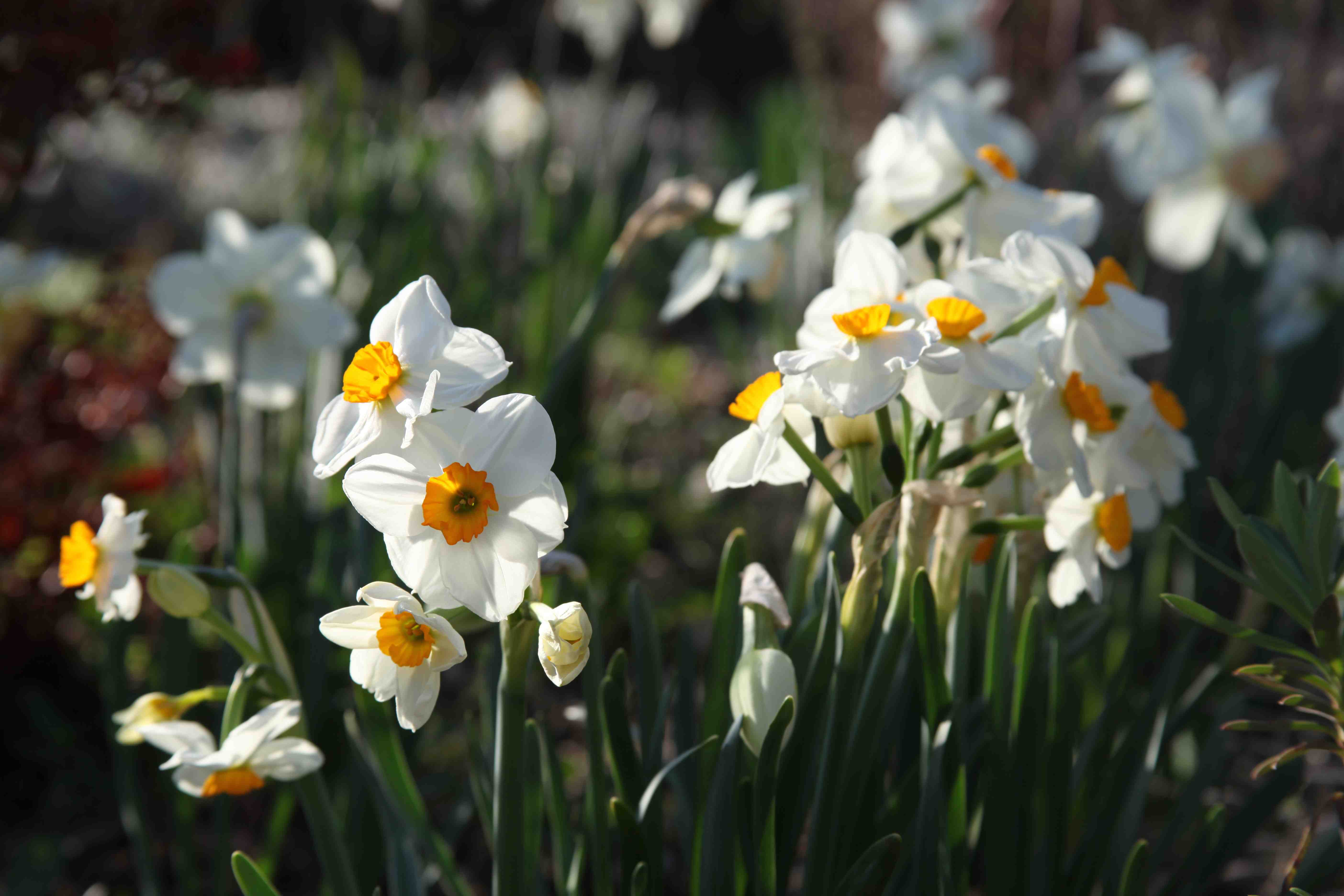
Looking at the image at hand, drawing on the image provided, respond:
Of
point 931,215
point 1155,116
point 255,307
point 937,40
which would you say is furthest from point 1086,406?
point 937,40

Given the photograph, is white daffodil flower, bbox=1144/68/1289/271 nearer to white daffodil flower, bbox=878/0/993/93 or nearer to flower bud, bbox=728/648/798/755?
white daffodil flower, bbox=878/0/993/93

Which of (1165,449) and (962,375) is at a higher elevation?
(962,375)

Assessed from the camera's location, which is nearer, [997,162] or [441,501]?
[441,501]

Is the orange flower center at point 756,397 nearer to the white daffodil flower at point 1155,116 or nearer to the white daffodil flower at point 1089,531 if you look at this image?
the white daffodil flower at point 1089,531

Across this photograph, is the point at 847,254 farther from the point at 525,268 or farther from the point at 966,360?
the point at 525,268

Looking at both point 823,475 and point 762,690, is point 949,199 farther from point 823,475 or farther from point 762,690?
point 762,690

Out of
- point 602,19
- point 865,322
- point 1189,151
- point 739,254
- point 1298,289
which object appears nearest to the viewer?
point 865,322

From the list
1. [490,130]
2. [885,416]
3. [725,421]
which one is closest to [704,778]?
[885,416]
